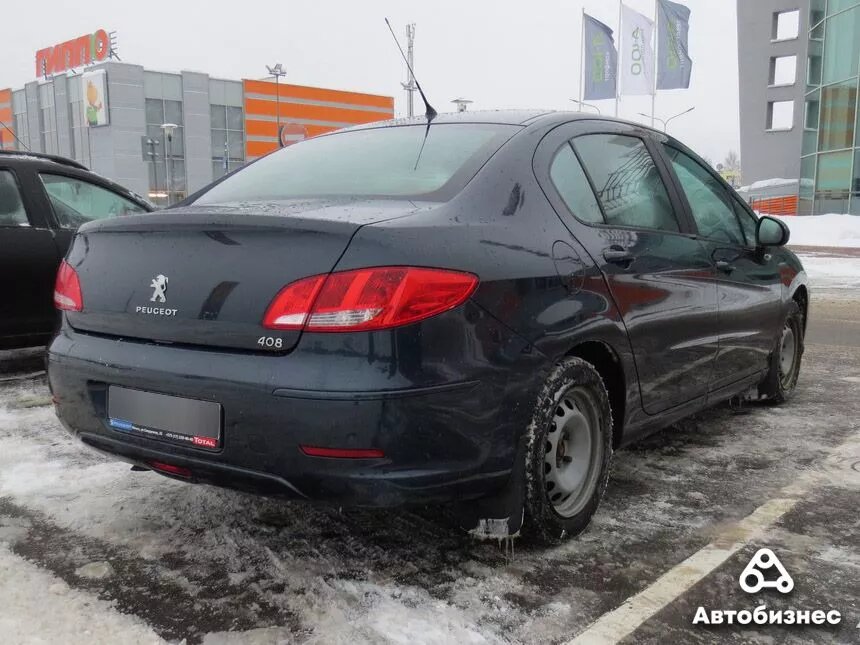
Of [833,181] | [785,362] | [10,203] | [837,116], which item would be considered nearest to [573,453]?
[785,362]

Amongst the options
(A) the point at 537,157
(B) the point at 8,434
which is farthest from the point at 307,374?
(B) the point at 8,434

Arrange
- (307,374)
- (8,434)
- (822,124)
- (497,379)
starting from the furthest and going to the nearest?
(822,124)
(8,434)
(497,379)
(307,374)

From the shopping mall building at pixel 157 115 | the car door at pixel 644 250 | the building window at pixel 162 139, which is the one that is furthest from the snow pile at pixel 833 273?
the building window at pixel 162 139

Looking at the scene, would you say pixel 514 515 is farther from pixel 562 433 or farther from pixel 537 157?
pixel 537 157

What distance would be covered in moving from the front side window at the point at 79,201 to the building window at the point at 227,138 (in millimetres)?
44289

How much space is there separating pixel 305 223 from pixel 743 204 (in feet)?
9.75

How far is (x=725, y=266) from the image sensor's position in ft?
12.9

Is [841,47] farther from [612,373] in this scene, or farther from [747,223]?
[612,373]

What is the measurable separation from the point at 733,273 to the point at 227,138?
4838 cm

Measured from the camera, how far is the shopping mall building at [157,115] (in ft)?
147

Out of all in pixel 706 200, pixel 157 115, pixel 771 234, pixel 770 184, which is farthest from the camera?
pixel 157 115

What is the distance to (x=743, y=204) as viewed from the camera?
4480mm

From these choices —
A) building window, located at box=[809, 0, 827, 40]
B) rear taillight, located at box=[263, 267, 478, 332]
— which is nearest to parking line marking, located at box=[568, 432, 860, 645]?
rear taillight, located at box=[263, 267, 478, 332]

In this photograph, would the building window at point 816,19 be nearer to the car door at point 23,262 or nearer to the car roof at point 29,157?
the car roof at point 29,157
